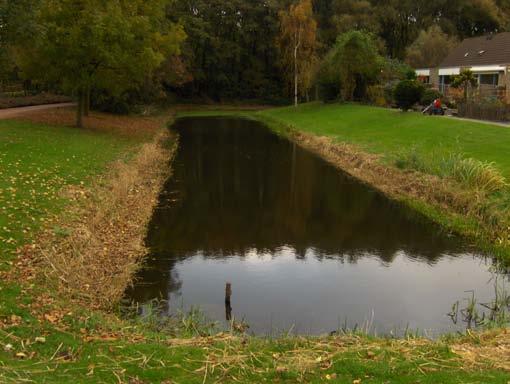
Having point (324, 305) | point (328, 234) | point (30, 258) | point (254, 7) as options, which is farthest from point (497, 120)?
point (254, 7)

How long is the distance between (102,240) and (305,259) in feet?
16.0

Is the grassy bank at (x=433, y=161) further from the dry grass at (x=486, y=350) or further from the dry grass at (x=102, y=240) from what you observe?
the dry grass at (x=102, y=240)

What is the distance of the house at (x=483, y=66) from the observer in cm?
3920

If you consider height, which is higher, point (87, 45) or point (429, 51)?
point (429, 51)

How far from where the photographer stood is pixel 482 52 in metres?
45.1

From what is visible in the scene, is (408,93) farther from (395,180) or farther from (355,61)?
(395,180)

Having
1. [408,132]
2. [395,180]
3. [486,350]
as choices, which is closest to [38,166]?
[395,180]

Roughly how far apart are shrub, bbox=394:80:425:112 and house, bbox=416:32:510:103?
4.46 metres

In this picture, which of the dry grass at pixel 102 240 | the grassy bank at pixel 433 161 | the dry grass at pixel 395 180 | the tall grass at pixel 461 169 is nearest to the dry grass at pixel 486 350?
the grassy bank at pixel 433 161

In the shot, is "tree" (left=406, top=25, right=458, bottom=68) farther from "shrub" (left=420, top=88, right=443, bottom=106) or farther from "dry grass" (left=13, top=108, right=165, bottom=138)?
"dry grass" (left=13, top=108, right=165, bottom=138)

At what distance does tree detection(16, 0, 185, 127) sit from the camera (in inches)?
962

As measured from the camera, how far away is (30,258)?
1010 cm

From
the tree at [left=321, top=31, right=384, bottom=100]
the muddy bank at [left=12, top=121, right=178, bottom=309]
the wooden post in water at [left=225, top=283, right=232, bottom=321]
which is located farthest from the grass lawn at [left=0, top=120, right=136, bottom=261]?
the tree at [left=321, top=31, right=384, bottom=100]

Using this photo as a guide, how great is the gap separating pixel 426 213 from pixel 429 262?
154 inches
